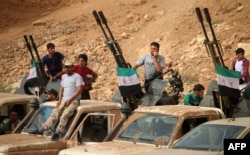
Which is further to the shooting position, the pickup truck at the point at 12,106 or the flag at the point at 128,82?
the flag at the point at 128,82

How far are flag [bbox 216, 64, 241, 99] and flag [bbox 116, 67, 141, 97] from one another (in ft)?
5.66

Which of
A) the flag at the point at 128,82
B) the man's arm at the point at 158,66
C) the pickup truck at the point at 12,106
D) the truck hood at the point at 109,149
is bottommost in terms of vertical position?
the truck hood at the point at 109,149

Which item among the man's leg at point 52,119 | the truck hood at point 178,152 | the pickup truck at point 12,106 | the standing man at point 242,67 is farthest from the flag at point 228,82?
the truck hood at point 178,152

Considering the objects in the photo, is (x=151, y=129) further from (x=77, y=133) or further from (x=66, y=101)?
(x=66, y=101)

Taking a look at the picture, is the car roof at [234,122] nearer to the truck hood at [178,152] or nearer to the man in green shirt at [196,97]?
the truck hood at [178,152]

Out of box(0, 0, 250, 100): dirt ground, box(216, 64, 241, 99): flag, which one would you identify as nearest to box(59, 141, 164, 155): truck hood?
box(216, 64, 241, 99): flag

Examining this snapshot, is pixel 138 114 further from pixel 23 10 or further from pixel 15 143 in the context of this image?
pixel 23 10

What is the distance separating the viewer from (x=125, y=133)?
15531 mm

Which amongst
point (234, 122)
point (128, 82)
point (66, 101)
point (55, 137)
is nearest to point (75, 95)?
point (66, 101)

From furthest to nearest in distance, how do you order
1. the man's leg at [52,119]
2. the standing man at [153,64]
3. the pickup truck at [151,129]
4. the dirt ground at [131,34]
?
1. the dirt ground at [131,34]
2. the standing man at [153,64]
3. the man's leg at [52,119]
4. the pickup truck at [151,129]

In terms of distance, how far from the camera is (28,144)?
15.7 meters

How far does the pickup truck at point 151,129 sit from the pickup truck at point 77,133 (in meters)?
0.49

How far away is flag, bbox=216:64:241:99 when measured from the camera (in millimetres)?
17312

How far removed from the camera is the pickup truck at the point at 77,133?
1567 cm
